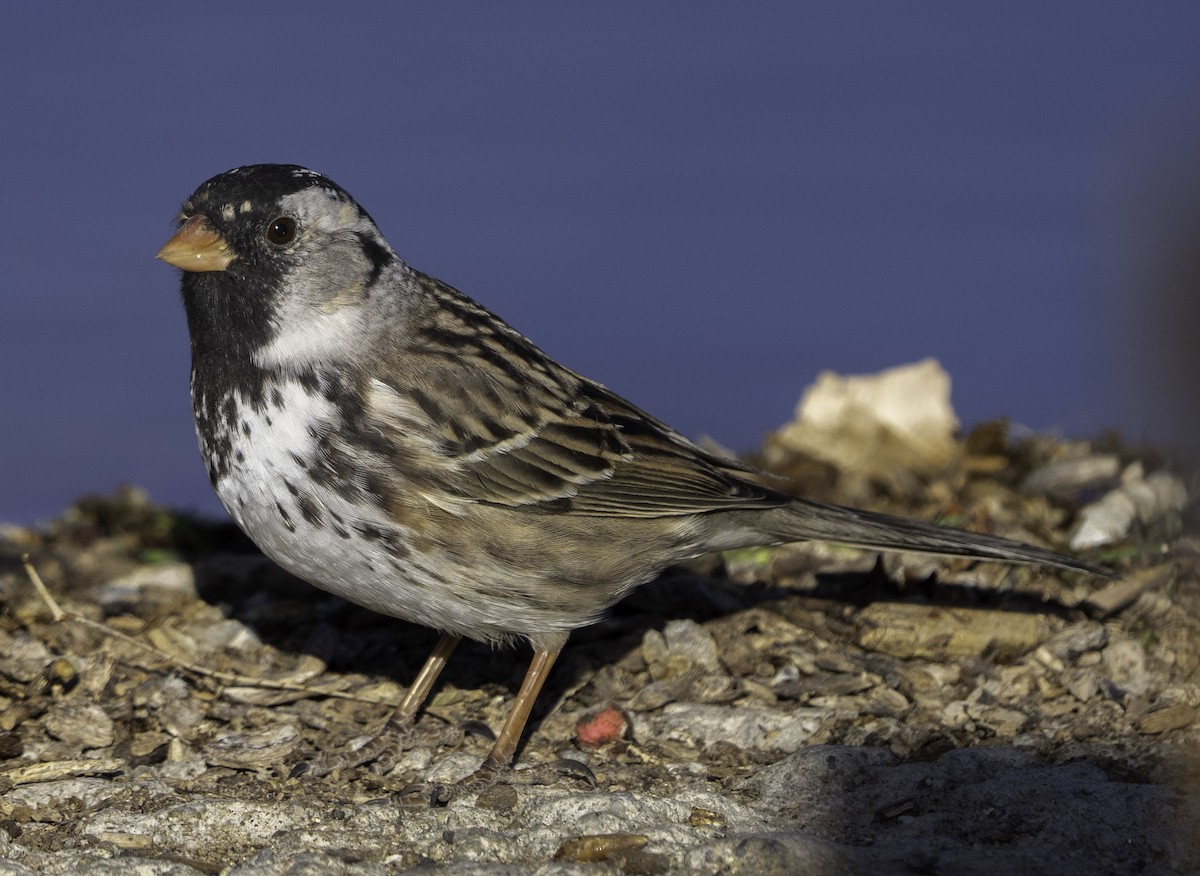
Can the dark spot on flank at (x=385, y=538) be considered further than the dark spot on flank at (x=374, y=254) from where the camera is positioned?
No

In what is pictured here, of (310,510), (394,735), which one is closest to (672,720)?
(394,735)

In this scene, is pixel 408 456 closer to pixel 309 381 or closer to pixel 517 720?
pixel 309 381

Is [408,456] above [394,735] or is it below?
above

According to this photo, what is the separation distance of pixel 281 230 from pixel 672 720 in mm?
2416

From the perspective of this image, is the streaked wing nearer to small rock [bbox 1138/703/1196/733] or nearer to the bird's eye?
the bird's eye

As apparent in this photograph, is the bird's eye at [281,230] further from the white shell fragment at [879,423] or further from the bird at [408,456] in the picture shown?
the white shell fragment at [879,423]

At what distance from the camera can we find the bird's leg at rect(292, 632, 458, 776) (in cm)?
531

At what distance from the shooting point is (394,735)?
554 centimetres

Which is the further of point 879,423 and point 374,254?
point 879,423

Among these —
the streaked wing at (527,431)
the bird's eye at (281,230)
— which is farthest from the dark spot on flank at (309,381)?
the bird's eye at (281,230)

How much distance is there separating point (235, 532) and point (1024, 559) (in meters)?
4.65

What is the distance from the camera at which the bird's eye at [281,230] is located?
533cm

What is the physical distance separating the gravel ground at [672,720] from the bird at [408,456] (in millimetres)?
390

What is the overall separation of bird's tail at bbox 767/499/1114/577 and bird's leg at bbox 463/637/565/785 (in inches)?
45.5
